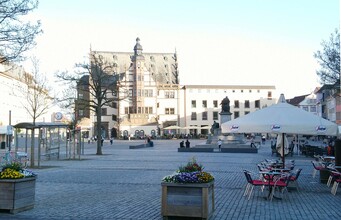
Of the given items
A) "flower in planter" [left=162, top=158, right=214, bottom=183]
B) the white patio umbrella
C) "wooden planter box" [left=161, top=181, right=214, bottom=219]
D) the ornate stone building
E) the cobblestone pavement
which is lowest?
the cobblestone pavement

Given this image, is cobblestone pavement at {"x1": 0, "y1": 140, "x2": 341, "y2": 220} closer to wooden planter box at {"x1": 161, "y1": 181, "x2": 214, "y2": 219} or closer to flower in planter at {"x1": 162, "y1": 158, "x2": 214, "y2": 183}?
wooden planter box at {"x1": 161, "y1": 181, "x2": 214, "y2": 219}

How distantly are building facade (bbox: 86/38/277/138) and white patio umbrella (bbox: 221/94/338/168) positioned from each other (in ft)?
269

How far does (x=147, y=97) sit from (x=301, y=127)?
88.8 m

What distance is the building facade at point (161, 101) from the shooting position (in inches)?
3912

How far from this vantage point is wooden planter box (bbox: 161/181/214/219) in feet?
30.7

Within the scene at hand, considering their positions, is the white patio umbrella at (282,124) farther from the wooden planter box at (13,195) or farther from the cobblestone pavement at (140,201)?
the wooden planter box at (13,195)

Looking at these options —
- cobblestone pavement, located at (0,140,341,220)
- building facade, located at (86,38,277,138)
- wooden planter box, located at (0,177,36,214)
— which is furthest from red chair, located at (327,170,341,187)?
building facade, located at (86,38,277,138)

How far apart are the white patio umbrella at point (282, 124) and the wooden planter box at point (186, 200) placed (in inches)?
163

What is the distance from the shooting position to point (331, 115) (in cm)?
9875

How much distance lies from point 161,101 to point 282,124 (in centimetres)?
9109

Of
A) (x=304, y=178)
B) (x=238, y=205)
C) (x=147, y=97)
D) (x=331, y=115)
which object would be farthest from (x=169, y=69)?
(x=238, y=205)

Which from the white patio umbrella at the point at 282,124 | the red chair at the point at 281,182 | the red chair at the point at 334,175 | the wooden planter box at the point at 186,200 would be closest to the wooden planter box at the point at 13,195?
the wooden planter box at the point at 186,200

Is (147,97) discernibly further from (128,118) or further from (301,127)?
(301,127)

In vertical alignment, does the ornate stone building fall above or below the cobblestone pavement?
above
